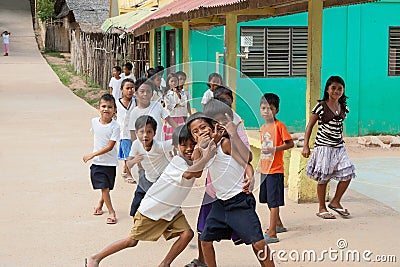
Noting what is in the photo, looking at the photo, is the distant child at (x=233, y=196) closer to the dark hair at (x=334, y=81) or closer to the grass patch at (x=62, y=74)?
the dark hair at (x=334, y=81)

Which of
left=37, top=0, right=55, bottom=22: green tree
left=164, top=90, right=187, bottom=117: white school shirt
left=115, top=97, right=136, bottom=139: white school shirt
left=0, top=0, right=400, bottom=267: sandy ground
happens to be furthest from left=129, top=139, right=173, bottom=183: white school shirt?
left=37, top=0, right=55, bottom=22: green tree

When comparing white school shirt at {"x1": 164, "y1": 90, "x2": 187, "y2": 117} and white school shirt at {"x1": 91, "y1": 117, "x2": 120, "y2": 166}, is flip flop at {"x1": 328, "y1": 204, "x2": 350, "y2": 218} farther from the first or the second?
white school shirt at {"x1": 91, "y1": 117, "x2": 120, "y2": 166}

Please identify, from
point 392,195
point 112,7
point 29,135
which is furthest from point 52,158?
point 112,7

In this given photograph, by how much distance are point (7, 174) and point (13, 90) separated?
14.2 m

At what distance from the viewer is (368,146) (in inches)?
488

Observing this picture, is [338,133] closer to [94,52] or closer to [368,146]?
[368,146]

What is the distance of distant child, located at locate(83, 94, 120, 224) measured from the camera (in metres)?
6.62

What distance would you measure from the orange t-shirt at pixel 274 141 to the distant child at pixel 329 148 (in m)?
0.57

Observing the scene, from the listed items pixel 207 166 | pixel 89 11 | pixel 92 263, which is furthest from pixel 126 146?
pixel 89 11

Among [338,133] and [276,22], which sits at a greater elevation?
[276,22]

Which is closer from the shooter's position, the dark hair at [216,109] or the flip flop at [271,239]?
the dark hair at [216,109]

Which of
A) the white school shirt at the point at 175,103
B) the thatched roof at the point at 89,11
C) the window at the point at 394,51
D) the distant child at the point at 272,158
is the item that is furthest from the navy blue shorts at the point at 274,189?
the thatched roof at the point at 89,11

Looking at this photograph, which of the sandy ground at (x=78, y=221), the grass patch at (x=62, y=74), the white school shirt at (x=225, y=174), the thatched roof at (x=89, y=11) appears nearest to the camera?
the white school shirt at (x=225, y=174)

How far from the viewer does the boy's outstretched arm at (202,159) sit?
14.4 feet
